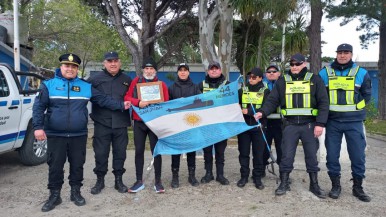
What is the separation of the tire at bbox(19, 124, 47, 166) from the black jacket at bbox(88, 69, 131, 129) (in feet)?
7.03

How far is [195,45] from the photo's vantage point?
703 inches

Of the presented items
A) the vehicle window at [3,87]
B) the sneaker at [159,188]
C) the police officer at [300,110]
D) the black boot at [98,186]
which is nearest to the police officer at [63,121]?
the black boot at [98,186]

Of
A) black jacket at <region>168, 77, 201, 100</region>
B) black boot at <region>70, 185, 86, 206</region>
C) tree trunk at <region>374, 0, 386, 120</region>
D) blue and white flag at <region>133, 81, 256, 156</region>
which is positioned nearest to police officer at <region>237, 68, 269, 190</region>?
blue and white flag at <region>133, 81, 256, 156</region>

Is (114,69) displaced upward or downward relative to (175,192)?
upward

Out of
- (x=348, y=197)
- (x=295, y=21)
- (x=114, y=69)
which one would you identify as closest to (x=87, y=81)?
(x=114, y=69)

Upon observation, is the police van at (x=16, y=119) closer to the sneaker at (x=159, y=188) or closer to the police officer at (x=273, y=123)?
the sneaker at (x=159, y=188)

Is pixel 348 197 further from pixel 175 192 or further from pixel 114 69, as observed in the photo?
pixel 114 69

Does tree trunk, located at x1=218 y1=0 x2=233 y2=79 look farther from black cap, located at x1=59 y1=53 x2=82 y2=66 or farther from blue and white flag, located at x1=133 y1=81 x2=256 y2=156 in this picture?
black cap, located at x1=59 y1=53 x2=82 y2=66

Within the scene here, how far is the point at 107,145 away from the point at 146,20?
1034cm

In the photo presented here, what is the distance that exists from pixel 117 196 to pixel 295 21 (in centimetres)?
1098

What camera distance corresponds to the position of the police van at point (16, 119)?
19.2 feet

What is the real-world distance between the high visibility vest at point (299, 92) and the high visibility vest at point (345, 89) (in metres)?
0.27

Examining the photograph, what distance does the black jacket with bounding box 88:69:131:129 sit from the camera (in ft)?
16.5

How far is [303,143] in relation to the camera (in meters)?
5.09
